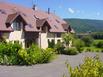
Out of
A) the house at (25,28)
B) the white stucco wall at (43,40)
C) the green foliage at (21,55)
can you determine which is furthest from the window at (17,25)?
the green foliage at (21,55)

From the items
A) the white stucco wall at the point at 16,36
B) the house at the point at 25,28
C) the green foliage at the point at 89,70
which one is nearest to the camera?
the green foliage at the point at 89,70

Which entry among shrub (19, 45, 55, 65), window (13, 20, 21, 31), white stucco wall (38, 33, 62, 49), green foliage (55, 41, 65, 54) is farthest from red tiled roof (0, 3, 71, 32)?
shrub (19, 45, 55, 65)

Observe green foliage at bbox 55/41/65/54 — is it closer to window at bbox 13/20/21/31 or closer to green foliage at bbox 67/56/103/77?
window at bbox 13/20/21/31

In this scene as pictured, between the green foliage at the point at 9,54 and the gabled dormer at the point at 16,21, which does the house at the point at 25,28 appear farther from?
the green foliage at the point at 9,54

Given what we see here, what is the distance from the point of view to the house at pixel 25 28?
117 ft

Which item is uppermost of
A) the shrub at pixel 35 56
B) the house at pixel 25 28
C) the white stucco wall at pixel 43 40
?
the house at pixel 25 28

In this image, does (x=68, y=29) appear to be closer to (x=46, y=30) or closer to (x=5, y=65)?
(x=46, y=30)

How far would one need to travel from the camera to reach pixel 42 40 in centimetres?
4381

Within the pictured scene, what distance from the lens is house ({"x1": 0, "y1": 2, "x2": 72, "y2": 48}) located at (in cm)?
3581

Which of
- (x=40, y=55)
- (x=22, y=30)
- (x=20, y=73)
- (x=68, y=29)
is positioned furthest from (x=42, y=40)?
(x=20, y=73)

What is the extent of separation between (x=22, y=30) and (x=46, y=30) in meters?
7.07

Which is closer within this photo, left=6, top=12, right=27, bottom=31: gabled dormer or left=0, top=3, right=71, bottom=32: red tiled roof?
left=6, top=12, right=27, bottom=31: gabled dormer

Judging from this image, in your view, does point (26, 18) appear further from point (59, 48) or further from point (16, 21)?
point (59, 48)

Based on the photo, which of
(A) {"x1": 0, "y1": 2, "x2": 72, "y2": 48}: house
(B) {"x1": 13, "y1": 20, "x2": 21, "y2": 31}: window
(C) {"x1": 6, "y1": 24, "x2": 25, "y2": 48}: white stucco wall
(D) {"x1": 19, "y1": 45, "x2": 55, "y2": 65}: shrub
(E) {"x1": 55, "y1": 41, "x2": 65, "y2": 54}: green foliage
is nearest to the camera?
(D) {"x1": 19, "y1": 45, "x2": 55, "y2": 65}: shrub
